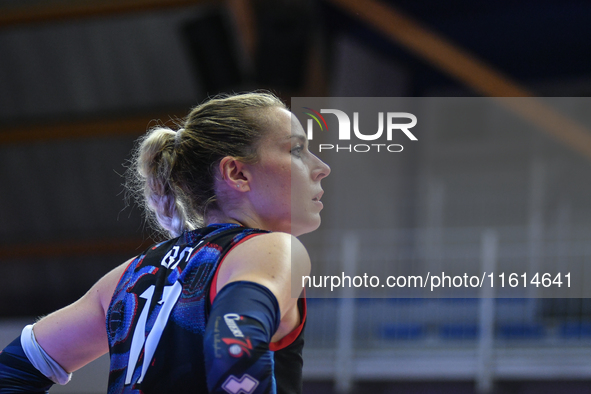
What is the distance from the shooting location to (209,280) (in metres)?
0.89

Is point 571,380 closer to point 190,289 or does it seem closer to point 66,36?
Answer: point 190,289

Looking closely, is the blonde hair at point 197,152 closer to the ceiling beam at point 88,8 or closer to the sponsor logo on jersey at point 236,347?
the sponsor logo on jersey at point 236,347

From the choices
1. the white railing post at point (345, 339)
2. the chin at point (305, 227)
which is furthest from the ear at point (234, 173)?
the white railing post at point (345, 339)

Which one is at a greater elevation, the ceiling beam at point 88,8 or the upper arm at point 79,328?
the ceiling beam at point 88,8

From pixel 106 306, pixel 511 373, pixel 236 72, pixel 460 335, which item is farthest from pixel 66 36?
pixel 106 306

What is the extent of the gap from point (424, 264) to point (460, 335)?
0.80m

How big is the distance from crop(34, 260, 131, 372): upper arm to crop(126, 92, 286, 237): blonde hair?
0.54 feet

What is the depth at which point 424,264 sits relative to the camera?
538 centimetres

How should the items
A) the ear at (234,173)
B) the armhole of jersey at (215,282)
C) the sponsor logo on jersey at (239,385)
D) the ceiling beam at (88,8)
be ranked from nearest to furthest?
the sponsor logo on jersey at (239,385), the armhole of jersey at (215,282), the ear at (234,173), the ceiling beam at (88,8)

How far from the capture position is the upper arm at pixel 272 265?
32.4 inches

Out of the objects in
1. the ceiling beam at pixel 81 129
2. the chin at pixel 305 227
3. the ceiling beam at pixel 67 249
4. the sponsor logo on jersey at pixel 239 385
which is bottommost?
the sponsor logo on jersey at pixel 239 385

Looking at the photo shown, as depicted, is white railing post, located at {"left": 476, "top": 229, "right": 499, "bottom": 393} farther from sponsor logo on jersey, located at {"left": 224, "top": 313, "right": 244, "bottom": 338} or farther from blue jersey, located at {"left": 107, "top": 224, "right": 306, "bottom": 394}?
sponsor logo on jersey, located at {"left": 224, "top": 313, "right": 244, "bottom": 338}

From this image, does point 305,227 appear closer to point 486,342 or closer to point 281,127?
point 281,127

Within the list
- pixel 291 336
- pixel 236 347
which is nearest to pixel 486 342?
pixel 291 336
